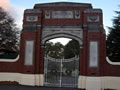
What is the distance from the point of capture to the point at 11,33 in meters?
38.2

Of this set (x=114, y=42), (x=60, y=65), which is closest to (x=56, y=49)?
(x=114, y=42)

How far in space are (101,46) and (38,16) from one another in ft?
18.5

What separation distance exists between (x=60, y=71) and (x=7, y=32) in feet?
81.7

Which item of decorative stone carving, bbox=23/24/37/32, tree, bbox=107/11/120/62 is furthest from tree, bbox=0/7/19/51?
decorative stone carving, bbox=23/24/37/32

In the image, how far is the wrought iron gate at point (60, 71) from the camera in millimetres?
15266

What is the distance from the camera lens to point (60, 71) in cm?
1550

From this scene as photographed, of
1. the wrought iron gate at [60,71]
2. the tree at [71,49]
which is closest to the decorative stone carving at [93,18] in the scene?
the wrought iron gate at [60,71]

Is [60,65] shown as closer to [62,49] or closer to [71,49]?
[71,49]

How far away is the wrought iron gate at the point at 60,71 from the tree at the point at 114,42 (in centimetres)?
1114

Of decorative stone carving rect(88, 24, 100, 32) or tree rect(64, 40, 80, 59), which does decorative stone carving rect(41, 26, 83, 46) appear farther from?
tree rect(64, 40, 80, 59)

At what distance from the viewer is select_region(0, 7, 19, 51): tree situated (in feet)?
121

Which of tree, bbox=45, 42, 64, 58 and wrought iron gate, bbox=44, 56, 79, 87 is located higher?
tree, bbox=45, 42, 64, 58

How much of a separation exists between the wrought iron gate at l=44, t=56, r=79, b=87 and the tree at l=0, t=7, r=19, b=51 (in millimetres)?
22842

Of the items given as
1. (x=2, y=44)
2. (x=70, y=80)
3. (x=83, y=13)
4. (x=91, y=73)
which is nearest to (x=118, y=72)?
(x=91, y=73)
